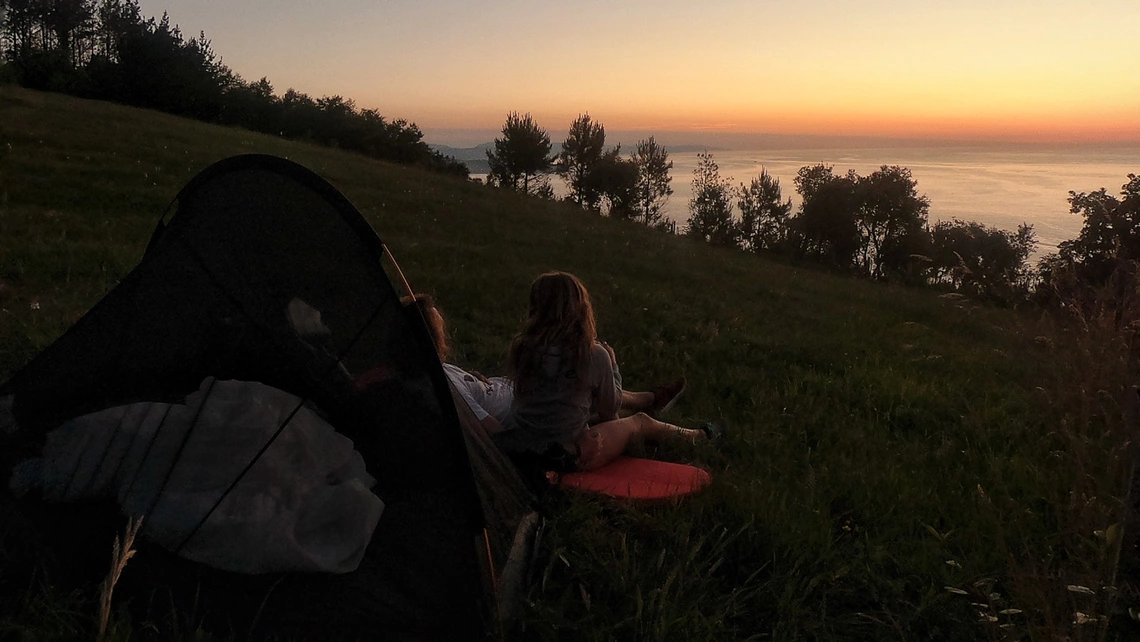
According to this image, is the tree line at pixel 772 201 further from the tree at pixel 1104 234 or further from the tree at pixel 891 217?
the tree at pixel 1104 234

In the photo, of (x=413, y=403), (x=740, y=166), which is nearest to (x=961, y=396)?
(x=413, y=403)

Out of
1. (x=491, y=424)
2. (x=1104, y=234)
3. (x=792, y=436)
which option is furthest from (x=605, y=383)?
(x=1104, y=234)

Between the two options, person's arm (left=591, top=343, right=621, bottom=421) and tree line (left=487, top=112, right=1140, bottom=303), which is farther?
tree line (left=487, top=112, right=1140, bottom=303)

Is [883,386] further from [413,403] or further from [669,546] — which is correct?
[413,403]

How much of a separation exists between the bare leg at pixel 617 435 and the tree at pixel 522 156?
49228 millimetres

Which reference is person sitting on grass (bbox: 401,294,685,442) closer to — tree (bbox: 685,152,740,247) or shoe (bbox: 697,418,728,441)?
shoe (bbox: 697,418,728,441)

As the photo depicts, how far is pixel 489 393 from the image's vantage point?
5.04 metres

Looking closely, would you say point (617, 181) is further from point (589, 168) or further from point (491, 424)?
point (491, 424)

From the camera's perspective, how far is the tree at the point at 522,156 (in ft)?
177

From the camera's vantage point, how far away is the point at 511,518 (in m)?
3.36

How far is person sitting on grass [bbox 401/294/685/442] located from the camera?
4531 millimetres

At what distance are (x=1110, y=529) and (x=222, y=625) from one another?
3.01m

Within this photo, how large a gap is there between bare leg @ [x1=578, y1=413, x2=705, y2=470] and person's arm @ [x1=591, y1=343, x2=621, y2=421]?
12 cm

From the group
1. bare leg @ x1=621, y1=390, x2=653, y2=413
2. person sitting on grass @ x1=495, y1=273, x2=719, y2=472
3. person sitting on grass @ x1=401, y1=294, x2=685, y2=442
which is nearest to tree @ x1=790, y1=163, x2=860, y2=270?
person sitting on grass @ x1=401, y1=294, x2=685, y2=442
